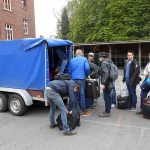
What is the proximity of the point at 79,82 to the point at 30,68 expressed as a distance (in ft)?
4.87

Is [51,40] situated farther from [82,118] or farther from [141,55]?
[141,55]

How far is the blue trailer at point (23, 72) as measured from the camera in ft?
26.0

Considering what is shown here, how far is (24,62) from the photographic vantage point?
26.8ft

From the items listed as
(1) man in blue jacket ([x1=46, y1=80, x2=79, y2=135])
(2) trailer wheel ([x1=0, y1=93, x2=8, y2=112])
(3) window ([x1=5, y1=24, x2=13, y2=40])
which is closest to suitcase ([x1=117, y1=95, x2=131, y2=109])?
(1) man in blue jacket ([x1=46, y1=80, x2=79, y2=135])

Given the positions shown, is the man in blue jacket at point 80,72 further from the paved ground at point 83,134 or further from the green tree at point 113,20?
the green tree at point 113,20

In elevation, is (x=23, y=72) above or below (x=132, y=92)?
above

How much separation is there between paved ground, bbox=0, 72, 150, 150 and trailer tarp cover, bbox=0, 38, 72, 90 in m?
1.01

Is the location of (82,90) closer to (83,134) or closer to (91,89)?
(91,89)

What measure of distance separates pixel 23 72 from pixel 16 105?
1019mm

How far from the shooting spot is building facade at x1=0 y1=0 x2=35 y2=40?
25.9m

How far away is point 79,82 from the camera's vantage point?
8.02m

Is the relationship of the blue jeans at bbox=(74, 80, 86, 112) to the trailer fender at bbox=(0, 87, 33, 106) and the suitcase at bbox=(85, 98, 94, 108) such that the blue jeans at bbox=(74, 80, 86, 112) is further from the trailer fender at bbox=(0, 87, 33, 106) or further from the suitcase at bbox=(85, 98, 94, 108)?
the trailer fender at bbox=(0, 87, 33, 106)

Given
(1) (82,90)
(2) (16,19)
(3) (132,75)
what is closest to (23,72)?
(1) (82,90)

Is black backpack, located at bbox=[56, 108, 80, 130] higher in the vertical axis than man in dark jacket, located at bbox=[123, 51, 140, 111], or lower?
lower
